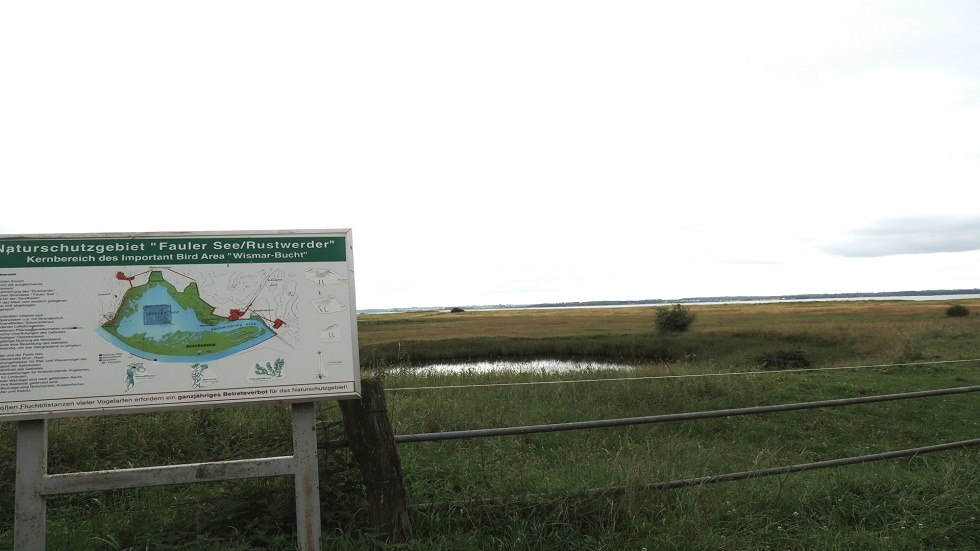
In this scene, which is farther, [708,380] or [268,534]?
[708,380]

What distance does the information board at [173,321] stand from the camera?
3500 mm

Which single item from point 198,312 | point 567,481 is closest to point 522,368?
point 567,481

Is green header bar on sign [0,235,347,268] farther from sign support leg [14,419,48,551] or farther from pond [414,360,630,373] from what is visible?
pond [414,360,630,373]

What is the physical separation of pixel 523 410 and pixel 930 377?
11280mm

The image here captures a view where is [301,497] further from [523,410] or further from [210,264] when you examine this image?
[523,410]

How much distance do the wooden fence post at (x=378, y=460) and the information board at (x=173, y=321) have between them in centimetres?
33

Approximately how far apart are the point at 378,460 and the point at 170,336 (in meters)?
1.49

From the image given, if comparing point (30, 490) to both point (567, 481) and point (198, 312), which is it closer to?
point (198, 312)

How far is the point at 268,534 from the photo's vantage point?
3.95 metres

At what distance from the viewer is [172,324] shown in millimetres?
3660

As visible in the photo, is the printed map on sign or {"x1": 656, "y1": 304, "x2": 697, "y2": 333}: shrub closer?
the printed map on sign

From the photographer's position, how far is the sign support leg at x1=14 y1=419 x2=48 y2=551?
3.49 m

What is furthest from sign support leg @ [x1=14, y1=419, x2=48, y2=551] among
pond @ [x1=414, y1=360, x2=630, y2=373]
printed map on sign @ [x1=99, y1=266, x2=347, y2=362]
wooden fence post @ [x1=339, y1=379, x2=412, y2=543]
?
pond @ [x1=414, y1=360, x2=630, y2=373]

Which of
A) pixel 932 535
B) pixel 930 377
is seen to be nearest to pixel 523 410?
pixel 932 535
